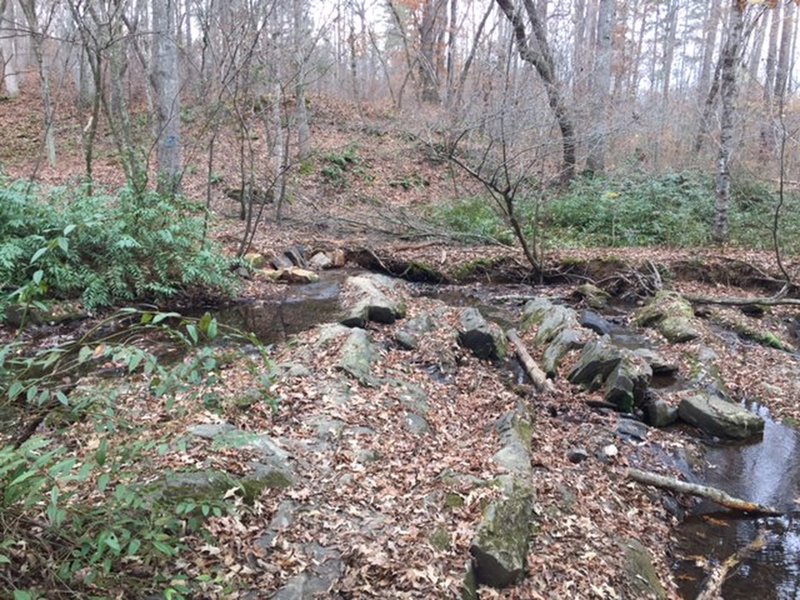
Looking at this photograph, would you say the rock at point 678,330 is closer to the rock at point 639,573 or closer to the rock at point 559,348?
the rock at point 559,348

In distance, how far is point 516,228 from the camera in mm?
11031

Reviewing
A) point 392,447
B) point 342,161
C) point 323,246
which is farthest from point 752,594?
point 342,161

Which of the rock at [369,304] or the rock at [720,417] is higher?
the rock at [369,304]

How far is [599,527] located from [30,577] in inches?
141

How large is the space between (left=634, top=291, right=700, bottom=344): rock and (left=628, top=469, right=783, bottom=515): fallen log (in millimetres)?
3671

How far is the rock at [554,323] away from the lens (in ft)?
26.9

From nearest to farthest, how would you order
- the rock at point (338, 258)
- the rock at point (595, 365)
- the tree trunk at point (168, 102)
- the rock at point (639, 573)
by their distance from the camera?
the rock at point (639, 573)
the rock at point (595, 365)
the tree trunk at point (168, 102)
the rock at point (338, 258)

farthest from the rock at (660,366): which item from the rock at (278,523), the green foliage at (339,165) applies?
the green foliage at (339,165)

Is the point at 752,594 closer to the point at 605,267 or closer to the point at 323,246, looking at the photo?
the point at 605,267

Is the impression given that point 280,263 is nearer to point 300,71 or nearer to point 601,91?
point 300,71

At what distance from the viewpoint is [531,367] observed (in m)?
7.27

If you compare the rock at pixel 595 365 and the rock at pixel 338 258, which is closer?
the rock at pixel 595 365

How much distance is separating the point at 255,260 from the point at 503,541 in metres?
8.19

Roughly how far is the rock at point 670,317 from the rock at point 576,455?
3.74 meters
